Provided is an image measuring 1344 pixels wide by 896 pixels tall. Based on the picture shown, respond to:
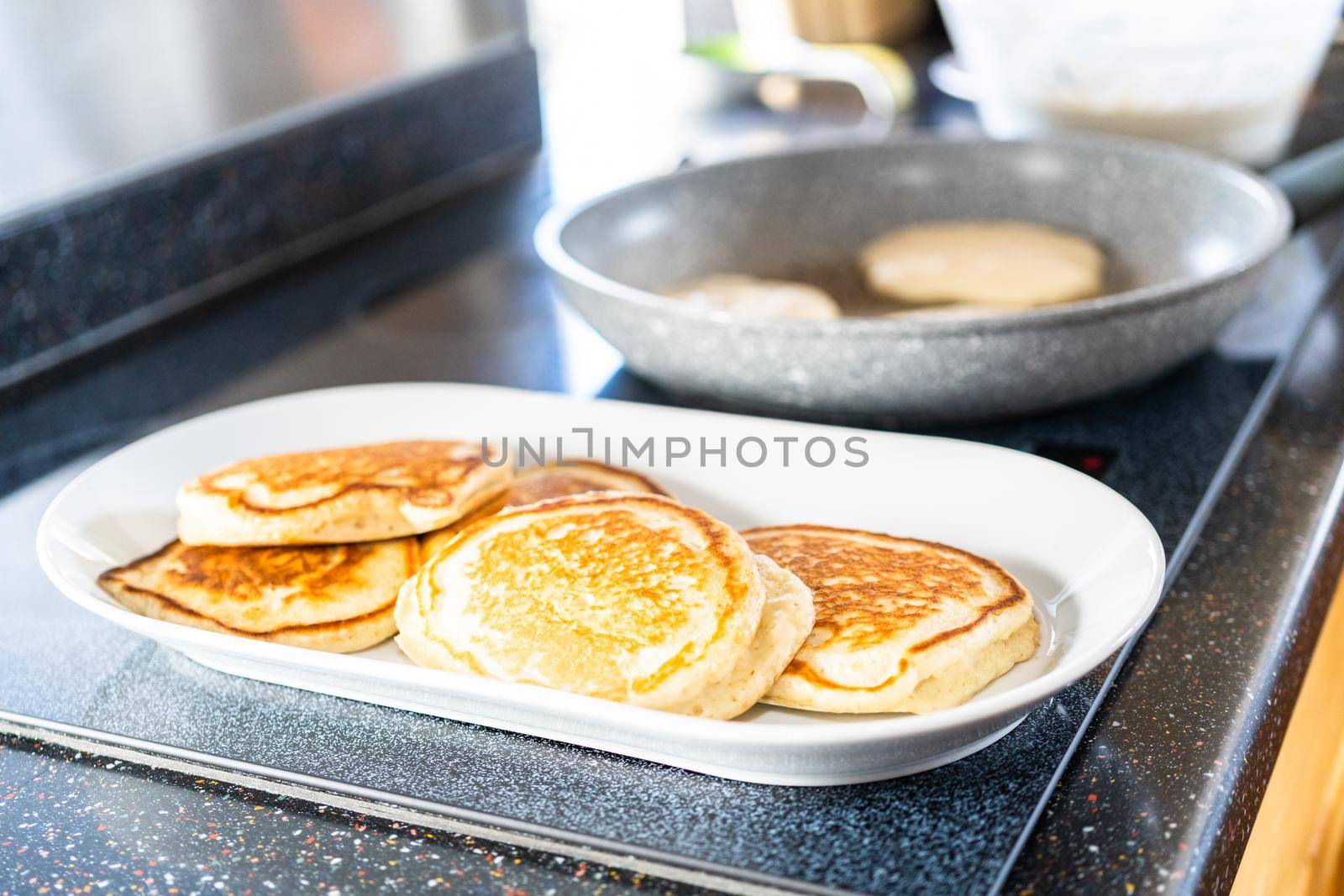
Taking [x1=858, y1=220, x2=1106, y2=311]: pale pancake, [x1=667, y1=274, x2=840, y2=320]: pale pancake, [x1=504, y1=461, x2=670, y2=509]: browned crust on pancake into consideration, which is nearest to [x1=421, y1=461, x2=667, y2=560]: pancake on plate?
[x1=504, y1=461, x2=670, y2=509]: browned crust on pancake

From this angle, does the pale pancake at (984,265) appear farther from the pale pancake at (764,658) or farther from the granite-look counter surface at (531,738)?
the pale pancake at (764,658)

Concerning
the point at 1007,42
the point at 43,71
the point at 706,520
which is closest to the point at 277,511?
the point at 706,520

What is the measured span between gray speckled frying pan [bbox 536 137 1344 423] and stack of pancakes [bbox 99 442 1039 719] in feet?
0.51

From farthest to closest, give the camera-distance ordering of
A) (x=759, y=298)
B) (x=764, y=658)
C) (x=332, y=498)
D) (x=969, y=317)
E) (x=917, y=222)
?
(x=917, y=222) → (x=759, y=298) → (x=969, y=317) → (x=332, y=498) → (x=764, y=658)

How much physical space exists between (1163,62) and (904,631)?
0.97 meters

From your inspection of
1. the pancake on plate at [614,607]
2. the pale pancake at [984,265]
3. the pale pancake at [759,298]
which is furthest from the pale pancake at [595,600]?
the pale pancake at [984,265]

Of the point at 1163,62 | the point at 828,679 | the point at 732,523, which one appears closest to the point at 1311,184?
the point at 1163,62

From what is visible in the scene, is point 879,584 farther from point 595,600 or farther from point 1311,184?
point 1311,184

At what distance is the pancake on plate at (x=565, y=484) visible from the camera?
2.49 feet

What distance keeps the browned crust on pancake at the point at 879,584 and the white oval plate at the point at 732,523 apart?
0.02m

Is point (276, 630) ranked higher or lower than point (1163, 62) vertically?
lower

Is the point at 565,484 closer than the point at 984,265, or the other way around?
the point at 565,484

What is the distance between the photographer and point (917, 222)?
125 centimetres

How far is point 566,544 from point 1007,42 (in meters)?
0.98
